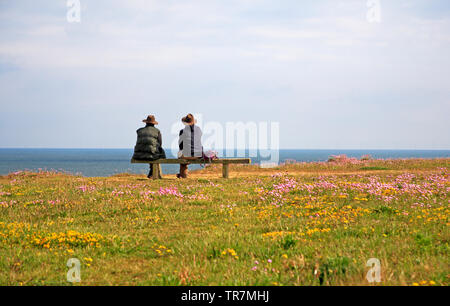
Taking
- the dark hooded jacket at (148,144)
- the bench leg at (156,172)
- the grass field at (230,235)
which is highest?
the dark hooded jacket at (148,144)

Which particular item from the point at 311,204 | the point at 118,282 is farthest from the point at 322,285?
the point at 311,204

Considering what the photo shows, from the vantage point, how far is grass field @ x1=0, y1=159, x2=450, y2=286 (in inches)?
247

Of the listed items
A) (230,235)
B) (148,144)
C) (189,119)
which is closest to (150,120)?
(148,144)

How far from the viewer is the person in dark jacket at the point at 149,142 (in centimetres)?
2070

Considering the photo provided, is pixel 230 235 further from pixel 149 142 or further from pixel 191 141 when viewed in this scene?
pixel 149 142

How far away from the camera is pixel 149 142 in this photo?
2073cm

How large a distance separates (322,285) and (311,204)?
681 cm

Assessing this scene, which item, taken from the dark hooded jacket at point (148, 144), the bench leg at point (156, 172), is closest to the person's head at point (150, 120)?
the dark hooded jacket at point (148, 144)

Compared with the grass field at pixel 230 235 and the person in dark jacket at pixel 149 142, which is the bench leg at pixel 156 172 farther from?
the grass field at pixel 230 235

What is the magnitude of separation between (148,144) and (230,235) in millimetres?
13034

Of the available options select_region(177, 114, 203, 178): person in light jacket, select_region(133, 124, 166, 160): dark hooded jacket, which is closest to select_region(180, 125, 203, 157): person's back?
select_region(177, 114, 203, 178): person in light jacket

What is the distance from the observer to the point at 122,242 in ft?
28.1

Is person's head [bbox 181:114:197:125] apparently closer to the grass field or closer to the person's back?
the person's back

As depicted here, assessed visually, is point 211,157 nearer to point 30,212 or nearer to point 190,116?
point 190,116
